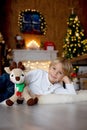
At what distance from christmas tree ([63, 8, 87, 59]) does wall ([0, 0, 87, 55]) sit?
0.91ft

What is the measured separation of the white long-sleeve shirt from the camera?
1827 mm

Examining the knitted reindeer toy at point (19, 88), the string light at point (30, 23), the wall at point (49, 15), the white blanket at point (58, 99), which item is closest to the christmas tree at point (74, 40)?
the wall at point (49, 15)

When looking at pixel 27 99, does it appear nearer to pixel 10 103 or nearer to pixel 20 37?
pixel 10 103

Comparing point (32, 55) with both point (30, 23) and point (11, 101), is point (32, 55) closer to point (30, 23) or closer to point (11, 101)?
point (30, 23)

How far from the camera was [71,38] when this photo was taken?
7203 millimetres

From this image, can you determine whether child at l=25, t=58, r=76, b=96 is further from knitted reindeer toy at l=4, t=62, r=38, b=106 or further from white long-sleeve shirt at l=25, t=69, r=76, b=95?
knitted reindeer toy at l=4, t=62, r=38, b=106

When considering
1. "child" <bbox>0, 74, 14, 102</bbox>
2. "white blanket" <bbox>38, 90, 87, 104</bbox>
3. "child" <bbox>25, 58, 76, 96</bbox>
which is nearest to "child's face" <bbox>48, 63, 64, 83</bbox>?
"child" <bbox>25, 58, 76, 96</bbox>

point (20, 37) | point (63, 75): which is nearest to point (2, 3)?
point (20, 37)

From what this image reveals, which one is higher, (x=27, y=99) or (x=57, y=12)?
(x=57, y=12)

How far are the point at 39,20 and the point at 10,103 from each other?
6014 mm

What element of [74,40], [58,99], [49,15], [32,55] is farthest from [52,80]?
[49,15]

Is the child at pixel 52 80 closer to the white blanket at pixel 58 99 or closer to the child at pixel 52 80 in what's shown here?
the child at pixel 52 80

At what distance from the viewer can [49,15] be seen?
24.4ft

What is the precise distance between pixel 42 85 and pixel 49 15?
5760mm
